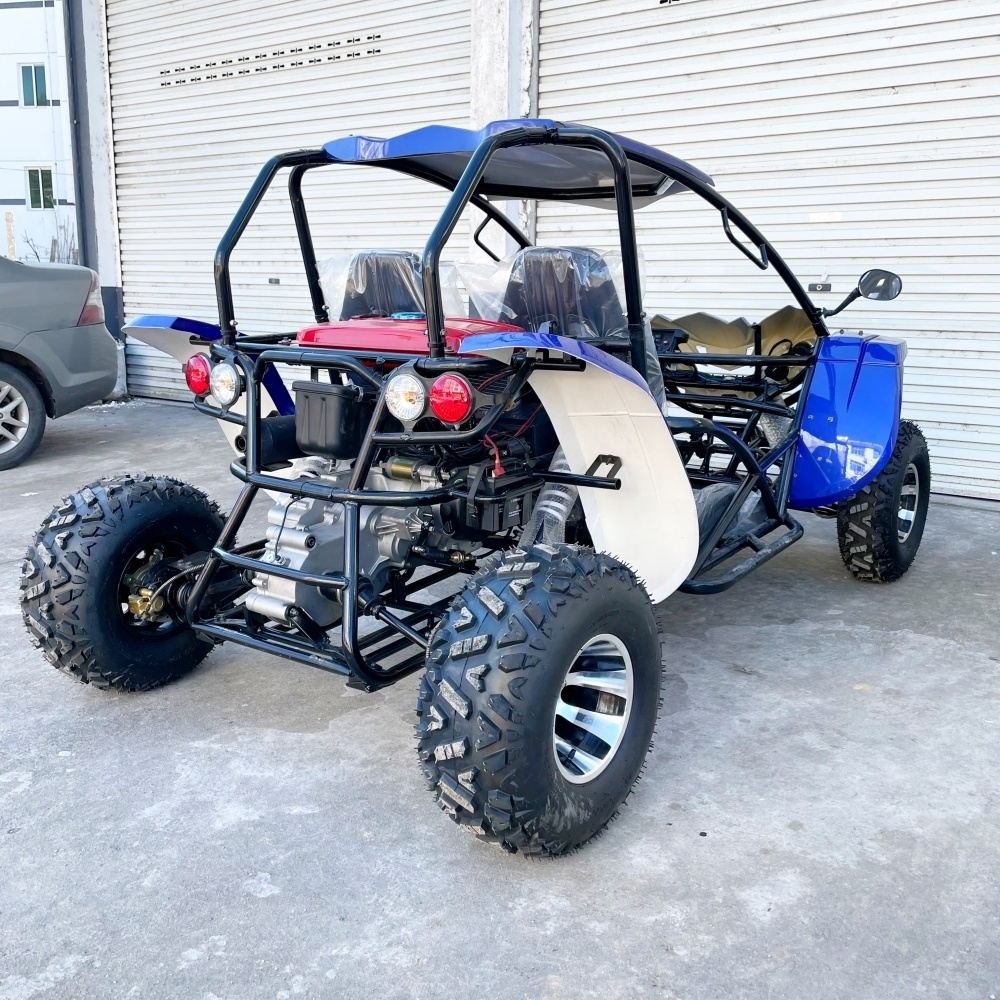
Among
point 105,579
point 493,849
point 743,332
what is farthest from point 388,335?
point 743,332

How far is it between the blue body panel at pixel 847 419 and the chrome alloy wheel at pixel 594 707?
193 cm

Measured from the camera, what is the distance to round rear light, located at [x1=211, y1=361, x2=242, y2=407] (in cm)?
310

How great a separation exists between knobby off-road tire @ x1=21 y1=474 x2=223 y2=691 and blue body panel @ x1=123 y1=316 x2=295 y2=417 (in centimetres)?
51

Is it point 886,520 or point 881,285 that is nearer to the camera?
point 881,285

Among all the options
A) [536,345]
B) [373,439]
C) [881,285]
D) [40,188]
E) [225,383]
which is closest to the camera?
[536,345]

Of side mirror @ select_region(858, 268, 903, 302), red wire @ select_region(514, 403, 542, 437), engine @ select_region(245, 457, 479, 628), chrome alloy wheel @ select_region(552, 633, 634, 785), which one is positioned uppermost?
side mirror @ select_region(858, 268, 903, 302)

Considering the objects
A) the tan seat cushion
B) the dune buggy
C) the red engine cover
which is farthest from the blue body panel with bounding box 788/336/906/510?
the red engine cover

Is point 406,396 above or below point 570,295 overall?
below

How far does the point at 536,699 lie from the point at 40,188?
31052 mm

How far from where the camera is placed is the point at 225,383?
3121mm

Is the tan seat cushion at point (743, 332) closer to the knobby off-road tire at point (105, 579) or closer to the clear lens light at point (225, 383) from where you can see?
the clear lens light at point (225, 383)

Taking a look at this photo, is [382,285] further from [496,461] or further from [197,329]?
[496,461]

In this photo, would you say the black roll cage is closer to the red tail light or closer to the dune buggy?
the dune buggy

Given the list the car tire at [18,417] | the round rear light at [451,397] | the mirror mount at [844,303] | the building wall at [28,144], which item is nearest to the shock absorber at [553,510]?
the round rear light at [451,397]
